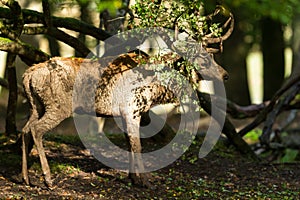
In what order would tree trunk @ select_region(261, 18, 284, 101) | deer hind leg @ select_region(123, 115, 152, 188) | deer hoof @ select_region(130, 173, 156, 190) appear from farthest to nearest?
tree trunk @ select_region(261, 18, 284, 101) < deer hoof @ select_region(130, 173, 156, 190) < deer hind leg @ select_region(123, 115, 152, 188)

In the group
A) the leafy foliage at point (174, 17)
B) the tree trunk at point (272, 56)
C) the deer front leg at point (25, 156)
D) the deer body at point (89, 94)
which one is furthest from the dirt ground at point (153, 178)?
the tree trunk at point (272, 56)

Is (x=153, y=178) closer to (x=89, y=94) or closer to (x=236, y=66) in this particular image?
(x=89, y=94)

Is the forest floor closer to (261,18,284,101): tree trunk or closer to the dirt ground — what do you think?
the dirt ground

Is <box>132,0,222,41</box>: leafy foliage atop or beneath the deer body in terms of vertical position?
atop

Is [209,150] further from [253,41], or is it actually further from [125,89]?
[253,41]

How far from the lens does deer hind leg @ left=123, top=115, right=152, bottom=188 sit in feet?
25.5

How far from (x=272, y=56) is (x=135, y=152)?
10.8m

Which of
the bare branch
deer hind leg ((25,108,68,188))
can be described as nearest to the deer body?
deer hind leg ((25,108,68,188))

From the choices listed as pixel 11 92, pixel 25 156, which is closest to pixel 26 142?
pixel 25 156

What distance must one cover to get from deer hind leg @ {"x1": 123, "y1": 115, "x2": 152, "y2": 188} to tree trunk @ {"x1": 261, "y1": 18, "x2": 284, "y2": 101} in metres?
10.3

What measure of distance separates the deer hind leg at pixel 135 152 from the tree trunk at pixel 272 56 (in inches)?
404

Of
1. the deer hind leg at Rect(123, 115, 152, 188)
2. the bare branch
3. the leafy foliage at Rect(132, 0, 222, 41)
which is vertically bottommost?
the deer hind leg at Rect(123, 115, 152, 188)

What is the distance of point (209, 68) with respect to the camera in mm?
8141

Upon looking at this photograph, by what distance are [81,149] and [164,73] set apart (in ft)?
9.94
